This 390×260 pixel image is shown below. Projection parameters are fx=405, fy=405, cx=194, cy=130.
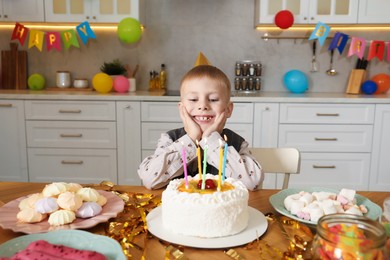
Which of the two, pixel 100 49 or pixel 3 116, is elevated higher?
pixel 100 49

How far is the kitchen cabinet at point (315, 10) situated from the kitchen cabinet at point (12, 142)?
194 centimetres

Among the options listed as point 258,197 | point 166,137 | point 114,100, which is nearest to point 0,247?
point 258,197

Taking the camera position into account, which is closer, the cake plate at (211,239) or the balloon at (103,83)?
the cake plate at (211,239)

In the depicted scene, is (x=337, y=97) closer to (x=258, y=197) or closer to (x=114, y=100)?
(x=114, y=100)

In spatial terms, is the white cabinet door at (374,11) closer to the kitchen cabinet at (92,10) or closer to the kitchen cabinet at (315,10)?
the kitchen cabinet at (315,10)

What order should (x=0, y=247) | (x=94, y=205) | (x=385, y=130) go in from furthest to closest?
(x=385, y=130) < (x=94, y=205) < (x=0, y=247)

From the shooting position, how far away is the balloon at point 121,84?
310 centimetres

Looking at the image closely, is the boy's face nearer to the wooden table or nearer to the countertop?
the wooden table

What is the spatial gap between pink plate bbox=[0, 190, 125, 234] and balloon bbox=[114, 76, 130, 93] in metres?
2.15

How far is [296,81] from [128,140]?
1380 millimetres

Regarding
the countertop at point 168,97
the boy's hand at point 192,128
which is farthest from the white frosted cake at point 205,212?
the countertop at point 168,97

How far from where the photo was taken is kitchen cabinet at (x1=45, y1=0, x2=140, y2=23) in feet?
9.86

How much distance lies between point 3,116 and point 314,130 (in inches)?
88.8

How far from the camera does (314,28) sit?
3.28 m
